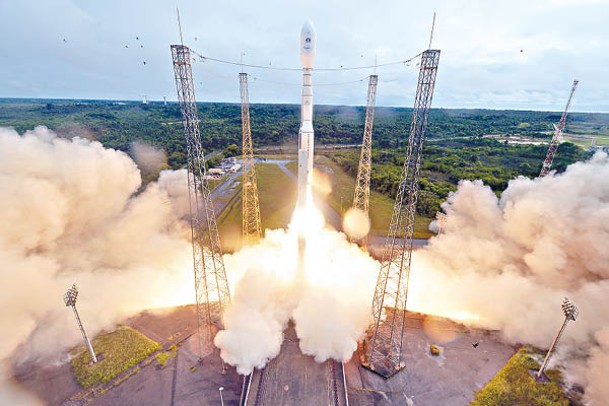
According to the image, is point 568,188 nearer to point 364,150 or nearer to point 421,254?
point 421,254

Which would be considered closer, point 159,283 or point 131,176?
point 159,283

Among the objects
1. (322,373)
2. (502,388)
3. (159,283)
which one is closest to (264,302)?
(322,373)

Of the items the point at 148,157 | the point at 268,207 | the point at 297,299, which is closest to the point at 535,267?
the point at 297,299

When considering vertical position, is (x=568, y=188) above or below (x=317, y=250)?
above

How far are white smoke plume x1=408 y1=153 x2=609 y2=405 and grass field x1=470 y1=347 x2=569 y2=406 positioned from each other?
1.51 meters

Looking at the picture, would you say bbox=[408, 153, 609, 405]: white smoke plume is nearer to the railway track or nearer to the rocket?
the railway track

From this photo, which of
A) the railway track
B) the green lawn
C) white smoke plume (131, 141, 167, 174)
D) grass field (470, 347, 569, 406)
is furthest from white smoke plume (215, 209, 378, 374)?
white smoke plume (131, 141, 167, 174)

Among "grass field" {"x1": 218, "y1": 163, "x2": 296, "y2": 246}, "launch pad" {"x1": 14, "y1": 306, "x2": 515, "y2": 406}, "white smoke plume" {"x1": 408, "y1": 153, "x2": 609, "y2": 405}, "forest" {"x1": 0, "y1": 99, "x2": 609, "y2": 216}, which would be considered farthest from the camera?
"forest" {"x1": 0, "y1": 99, "x2": 609, "y2": 216}

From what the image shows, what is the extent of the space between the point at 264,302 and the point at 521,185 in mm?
22641

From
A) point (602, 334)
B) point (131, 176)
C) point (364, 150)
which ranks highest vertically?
point (364, 150)

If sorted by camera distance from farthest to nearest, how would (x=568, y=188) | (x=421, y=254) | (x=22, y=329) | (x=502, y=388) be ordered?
1. (x=421, y=254)
2. (x=568, y=188)
3. (x=22, y=329)
4. (x=502, y=388)

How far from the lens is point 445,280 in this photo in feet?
83.7

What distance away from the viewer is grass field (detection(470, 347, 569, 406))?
1769 centimetres

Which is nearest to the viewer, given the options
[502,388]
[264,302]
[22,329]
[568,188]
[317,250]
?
[502,388]
